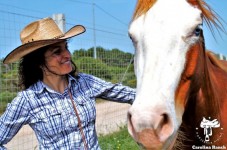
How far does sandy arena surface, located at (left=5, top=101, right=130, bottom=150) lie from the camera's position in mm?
5957

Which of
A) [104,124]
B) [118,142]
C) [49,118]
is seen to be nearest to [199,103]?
[49,118]

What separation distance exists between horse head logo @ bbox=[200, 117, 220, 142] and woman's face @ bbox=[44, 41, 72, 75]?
1051 mm

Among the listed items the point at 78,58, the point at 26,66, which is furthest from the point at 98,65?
the point at 26,66

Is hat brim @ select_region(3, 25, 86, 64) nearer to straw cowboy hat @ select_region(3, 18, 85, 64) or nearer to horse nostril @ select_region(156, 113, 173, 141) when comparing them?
straw cowboy hat @ select_region(3, 18, 85, 64)

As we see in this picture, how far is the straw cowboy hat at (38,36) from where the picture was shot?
2802mm

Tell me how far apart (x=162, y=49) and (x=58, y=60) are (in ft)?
3.71

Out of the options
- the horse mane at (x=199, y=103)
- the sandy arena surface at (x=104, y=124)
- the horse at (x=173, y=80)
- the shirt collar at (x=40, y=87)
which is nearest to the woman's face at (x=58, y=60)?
the shirt collar at (x=40, y=87)

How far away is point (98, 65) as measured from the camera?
24.0 feet

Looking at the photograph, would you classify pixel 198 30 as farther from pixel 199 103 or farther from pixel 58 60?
pixel 58 60

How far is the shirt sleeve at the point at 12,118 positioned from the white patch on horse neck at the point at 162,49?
1.05 meters

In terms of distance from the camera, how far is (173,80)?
187 cm

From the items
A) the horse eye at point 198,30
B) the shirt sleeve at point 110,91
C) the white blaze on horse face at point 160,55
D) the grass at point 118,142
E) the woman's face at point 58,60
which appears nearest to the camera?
the white blaze on horse face at point 160,55

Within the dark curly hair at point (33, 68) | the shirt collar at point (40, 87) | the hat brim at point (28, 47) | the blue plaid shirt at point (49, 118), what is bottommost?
the blue plaid shirt at point (49, 118)

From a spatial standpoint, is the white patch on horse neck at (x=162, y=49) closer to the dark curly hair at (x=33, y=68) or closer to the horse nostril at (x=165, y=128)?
the horse nostril at (x=165, y=128)
